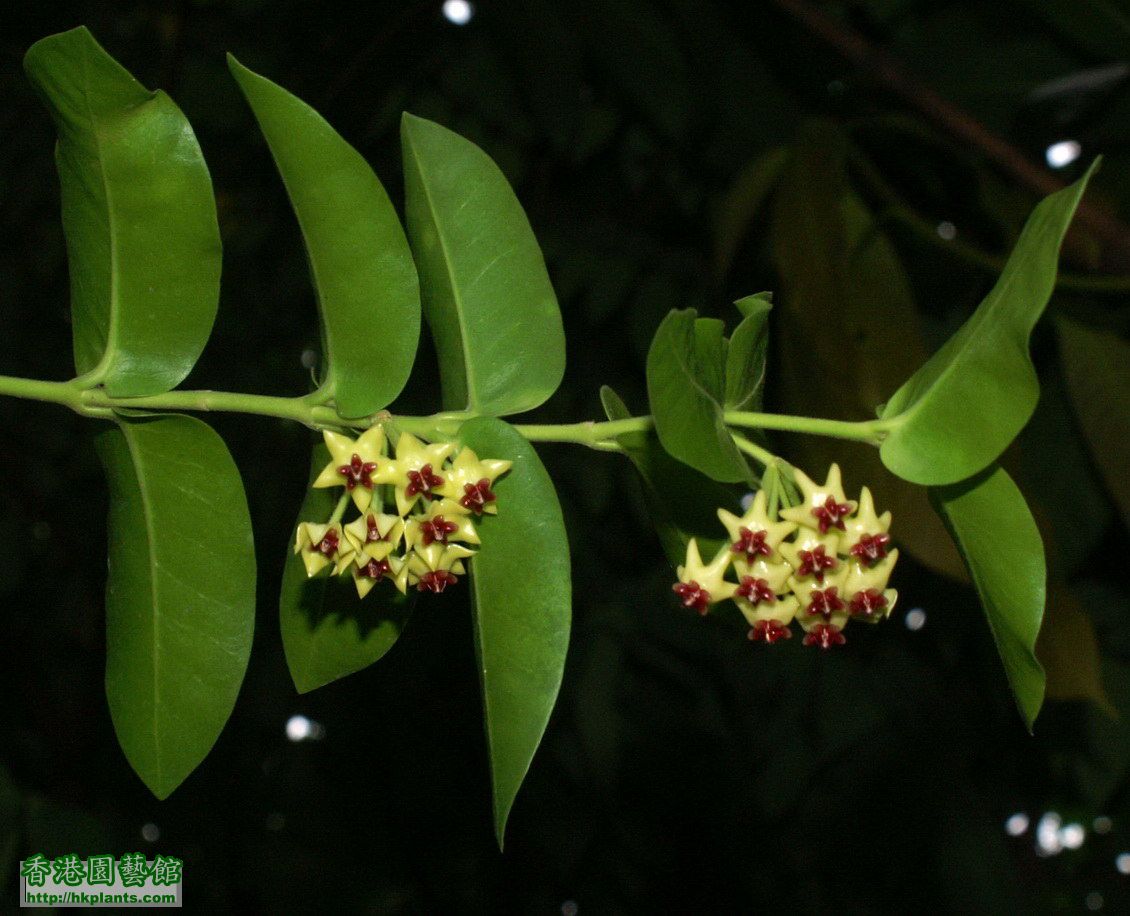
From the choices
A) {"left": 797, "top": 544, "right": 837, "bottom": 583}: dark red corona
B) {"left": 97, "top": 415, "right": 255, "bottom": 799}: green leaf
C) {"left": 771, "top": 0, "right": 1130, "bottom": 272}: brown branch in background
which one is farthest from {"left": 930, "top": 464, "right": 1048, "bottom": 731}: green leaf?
{"left": 771, "top": 0, "right": 1130, "bottom": 272}: brown branch in background

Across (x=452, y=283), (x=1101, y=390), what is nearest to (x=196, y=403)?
(x=452, y=283)

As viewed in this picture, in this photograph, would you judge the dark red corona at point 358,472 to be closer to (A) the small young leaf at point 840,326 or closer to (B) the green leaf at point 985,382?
(B) the green leaf at point 985,382

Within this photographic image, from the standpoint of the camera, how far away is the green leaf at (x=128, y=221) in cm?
99

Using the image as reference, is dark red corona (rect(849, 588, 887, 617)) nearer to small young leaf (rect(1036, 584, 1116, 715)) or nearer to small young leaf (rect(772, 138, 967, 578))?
small young leaf (rect(772, 138, 967, 578))

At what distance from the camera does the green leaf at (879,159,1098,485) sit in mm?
844

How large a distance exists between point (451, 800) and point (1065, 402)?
208 cm

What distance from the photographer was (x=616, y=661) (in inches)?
117

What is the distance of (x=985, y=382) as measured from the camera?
0.91m

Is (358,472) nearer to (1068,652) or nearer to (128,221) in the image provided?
(128,221)

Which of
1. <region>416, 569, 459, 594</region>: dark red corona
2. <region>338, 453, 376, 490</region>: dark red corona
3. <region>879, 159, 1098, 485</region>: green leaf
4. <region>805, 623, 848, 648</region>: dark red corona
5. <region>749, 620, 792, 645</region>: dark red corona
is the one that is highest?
<region>338, 453, 376, 490</region>: dark red corona

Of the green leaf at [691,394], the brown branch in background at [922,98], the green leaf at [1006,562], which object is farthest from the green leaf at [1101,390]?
the green leaf at [691,394]

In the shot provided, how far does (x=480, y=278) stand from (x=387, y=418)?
6.5 inches

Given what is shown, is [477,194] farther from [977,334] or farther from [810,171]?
[810,171]

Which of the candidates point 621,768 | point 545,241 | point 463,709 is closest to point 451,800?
point 463,709
